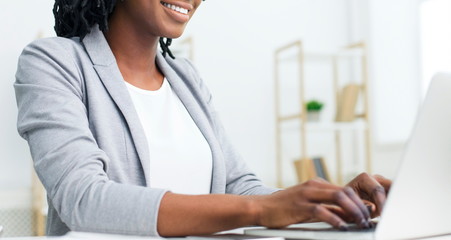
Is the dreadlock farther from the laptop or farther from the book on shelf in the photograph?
the book on shelf

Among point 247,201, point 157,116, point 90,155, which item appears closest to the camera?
point 247,201

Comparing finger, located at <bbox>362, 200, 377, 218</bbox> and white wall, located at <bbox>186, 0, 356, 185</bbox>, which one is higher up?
finger, located at <bbox>362, 200, 377, 218</bbox>

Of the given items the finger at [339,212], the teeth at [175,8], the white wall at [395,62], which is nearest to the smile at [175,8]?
the teeth at [175,8]

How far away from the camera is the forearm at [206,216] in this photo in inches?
27.4

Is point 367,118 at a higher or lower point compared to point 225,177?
lower

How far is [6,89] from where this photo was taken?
3025 millimetres

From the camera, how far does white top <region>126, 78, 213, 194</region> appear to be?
1086 mm

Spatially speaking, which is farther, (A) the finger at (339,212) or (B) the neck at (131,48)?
(B) the neck at (131,48)

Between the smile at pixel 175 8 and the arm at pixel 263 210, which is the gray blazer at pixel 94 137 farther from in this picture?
the smile at pixel 175 8

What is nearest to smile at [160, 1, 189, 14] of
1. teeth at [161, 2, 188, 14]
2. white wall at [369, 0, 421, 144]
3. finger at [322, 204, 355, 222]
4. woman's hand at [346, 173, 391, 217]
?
teeth at [161, 2, 188, 14]

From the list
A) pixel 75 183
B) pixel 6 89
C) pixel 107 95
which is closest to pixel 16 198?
pixel 6 89

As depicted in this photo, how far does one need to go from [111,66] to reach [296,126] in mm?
2462

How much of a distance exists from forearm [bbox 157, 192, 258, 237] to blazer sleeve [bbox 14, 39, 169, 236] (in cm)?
1

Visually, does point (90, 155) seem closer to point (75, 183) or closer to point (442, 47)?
point (75, 183)
